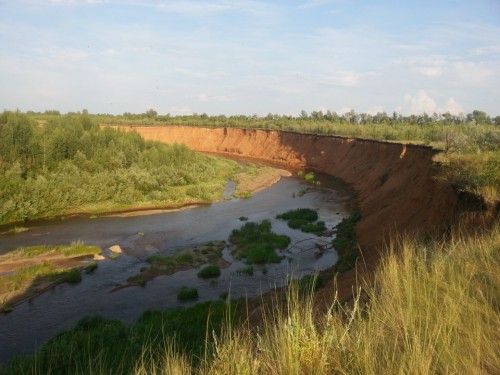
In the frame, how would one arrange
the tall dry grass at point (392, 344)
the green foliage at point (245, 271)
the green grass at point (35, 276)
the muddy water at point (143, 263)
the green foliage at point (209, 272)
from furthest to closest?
the green foliage at point (245, 271) → the green foliage at point (209, 272) → the green grass at point (35, 276) → the muddy water at point (143, 263) → the tall dry grass at point (392, 344)

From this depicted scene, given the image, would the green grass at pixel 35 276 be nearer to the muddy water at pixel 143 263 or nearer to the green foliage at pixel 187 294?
the muddy water at pixel 143 263

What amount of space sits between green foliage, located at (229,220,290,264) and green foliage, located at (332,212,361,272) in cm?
304

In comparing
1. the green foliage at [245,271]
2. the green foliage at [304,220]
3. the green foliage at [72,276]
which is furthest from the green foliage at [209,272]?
the green foliage at [304,220]

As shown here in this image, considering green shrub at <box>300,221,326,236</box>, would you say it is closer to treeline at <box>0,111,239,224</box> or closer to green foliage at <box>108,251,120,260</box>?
green foliage at <box>108,251,120,260</box>

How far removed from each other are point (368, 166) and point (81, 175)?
1127 inches

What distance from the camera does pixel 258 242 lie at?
22094 mm

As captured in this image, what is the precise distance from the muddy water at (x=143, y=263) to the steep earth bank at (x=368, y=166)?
3069mm

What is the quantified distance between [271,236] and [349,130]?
160 ft

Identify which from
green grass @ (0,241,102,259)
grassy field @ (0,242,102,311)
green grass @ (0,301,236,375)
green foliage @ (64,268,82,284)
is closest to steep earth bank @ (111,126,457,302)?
green grass @ (0,301,236,375)

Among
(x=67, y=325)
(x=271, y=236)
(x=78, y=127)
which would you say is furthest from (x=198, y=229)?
(x=78, y=127)

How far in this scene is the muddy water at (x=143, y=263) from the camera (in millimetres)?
13781

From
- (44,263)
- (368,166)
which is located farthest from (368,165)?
(44,263)

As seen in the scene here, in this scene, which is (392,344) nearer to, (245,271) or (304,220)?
(245,271)

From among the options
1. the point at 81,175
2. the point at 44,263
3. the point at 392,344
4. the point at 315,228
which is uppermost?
the point at 392,344
